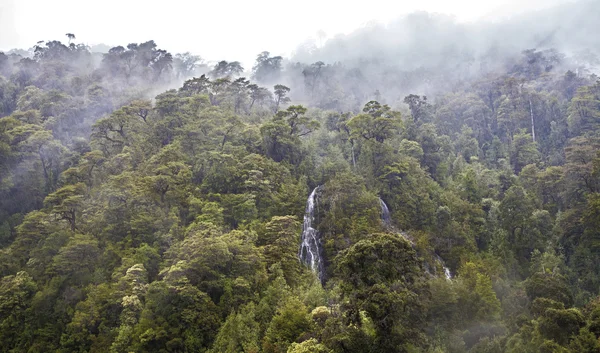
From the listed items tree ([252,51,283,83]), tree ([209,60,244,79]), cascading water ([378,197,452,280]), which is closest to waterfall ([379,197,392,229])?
cascading water ([378,197,452,280])

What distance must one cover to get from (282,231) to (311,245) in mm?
4592

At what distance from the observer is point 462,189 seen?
120 feet

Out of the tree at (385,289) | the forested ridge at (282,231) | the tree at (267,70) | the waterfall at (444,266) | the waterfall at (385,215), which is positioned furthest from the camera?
the tree at (267,70)

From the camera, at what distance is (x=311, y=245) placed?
1135 inches

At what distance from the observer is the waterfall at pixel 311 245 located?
90.8 ft

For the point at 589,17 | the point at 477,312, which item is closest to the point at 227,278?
the point at 477,312

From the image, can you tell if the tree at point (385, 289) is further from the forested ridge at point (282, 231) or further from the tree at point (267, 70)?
the tree at point (267, 70)

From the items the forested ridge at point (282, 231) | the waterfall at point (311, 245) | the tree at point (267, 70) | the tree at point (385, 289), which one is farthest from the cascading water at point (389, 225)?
the tree at point (267, 70)

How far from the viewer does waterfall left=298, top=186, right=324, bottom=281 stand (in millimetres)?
27672

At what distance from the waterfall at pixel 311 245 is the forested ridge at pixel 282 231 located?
0.47 metres

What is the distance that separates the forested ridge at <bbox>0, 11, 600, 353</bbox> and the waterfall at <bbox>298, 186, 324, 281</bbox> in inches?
18.5

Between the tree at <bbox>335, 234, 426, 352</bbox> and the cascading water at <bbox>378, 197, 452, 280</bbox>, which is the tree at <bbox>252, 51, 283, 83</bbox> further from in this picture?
the tree at <bbox>335, 234, 426, 352</bbox>

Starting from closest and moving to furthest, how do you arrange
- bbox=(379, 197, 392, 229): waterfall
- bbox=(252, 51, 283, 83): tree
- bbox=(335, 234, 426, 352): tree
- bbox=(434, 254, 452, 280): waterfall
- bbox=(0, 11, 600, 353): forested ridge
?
1. bbox=(335, 234, 426, 352): tree
2. bbox=(0, 11, 600, 353): forested ridge
3. bbox=(434, 254, 452, 280): waterfall
4. bbox=(379, 197, 392, 229): waterfall
5. bbox=(252, 51, 283, 83): tree

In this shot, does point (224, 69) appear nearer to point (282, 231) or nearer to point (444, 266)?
point (282, 231)
